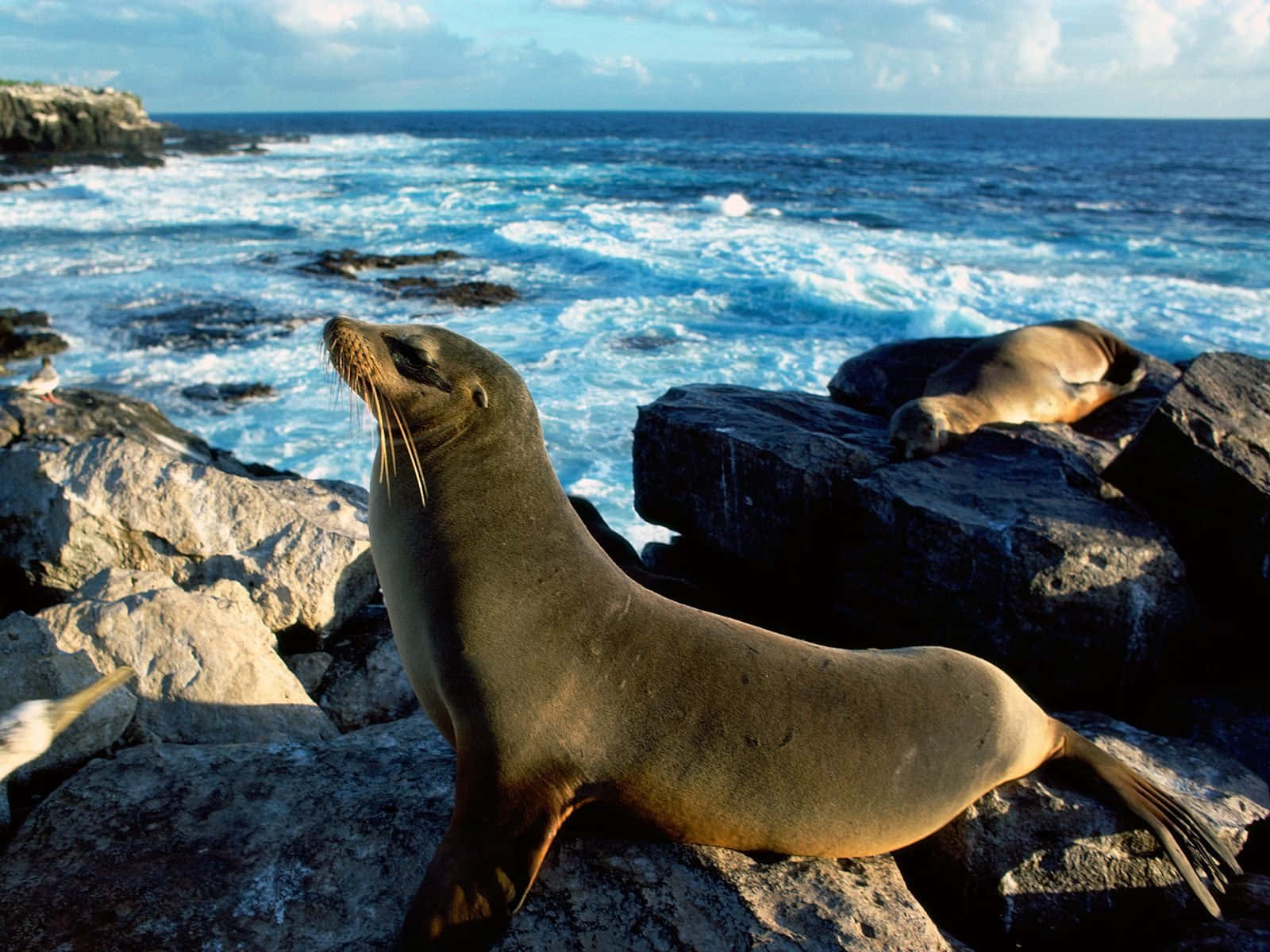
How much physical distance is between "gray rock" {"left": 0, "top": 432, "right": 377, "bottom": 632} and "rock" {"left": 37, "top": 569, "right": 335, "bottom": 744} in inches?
26.0

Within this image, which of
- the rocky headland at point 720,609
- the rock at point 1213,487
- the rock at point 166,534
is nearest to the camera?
the rocky headland at point 720,609

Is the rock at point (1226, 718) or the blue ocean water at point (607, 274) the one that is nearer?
the rock at point (1226, 718)

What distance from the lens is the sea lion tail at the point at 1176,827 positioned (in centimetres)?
313

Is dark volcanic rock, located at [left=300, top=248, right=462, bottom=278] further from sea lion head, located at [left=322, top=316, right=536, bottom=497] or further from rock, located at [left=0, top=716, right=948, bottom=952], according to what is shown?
rock, located at [left=0, top=716, right=948, bottom=952]

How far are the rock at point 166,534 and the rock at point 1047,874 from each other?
282cm

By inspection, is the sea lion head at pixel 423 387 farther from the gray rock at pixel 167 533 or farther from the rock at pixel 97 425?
the rock at pixel 97 425

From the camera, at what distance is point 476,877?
252cm

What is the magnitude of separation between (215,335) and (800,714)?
14048mm

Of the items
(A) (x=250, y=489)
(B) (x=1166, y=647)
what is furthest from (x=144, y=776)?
(B) (x=1166, y=647)

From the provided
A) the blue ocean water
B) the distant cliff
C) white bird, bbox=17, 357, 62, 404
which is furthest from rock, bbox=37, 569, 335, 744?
the distant cliff

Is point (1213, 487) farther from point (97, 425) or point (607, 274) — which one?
point (607, 274)

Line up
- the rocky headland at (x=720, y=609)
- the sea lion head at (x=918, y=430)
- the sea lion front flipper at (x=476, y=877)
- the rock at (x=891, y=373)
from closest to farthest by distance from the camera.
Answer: the sea lion front flipper at (x=476, y=877) < the rocky headland at (x=720, y=609) < the sea lion head at (x=918, y=430) < the rock at (x=891, y=373)

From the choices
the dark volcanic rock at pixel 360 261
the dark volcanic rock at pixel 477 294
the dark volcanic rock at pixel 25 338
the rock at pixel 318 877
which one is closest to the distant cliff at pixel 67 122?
the dark volcanic rock at pixel 360 261

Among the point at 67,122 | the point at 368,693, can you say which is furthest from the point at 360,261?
the point at 67,122
